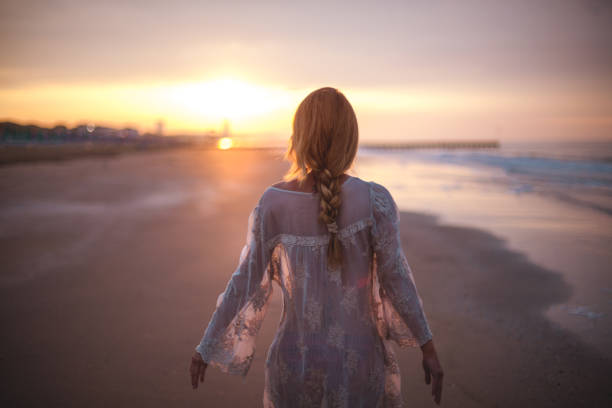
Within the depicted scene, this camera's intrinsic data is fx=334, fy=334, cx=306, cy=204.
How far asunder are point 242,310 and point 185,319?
2.73m

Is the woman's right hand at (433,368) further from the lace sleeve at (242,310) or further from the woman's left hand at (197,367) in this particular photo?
the woman's left hand at (197,367)

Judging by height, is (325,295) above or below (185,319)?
above

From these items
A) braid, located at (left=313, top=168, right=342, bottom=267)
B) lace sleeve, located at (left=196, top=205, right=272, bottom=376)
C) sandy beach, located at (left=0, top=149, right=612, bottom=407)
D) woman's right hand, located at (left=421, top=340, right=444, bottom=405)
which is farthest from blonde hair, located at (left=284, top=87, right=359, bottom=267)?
sandy beach, located at (left=0, top=149, right=612, bottom=407)

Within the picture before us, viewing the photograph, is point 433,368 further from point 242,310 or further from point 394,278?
point 242,310

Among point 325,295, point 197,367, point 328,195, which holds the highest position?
point 328,195

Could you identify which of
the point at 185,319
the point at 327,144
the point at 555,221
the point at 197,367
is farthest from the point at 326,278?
the point at 555,221

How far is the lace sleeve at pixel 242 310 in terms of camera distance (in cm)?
153

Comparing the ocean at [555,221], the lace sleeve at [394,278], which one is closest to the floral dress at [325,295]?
the lace sleeve at [394,278]

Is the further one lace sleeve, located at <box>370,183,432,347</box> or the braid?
lace sleeve, located at <box>370,183,432,347</box>

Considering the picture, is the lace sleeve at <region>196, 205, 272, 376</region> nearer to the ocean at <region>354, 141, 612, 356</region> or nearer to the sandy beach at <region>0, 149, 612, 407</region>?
the ocean at <region>354, 141, 612, 356</region>

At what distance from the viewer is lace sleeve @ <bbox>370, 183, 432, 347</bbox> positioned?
56.4 inches

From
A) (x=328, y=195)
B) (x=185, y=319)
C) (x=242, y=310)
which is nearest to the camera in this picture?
(x=328, y=195)

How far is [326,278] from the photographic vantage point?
1495mm

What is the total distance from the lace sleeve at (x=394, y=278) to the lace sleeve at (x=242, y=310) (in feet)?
1.68
